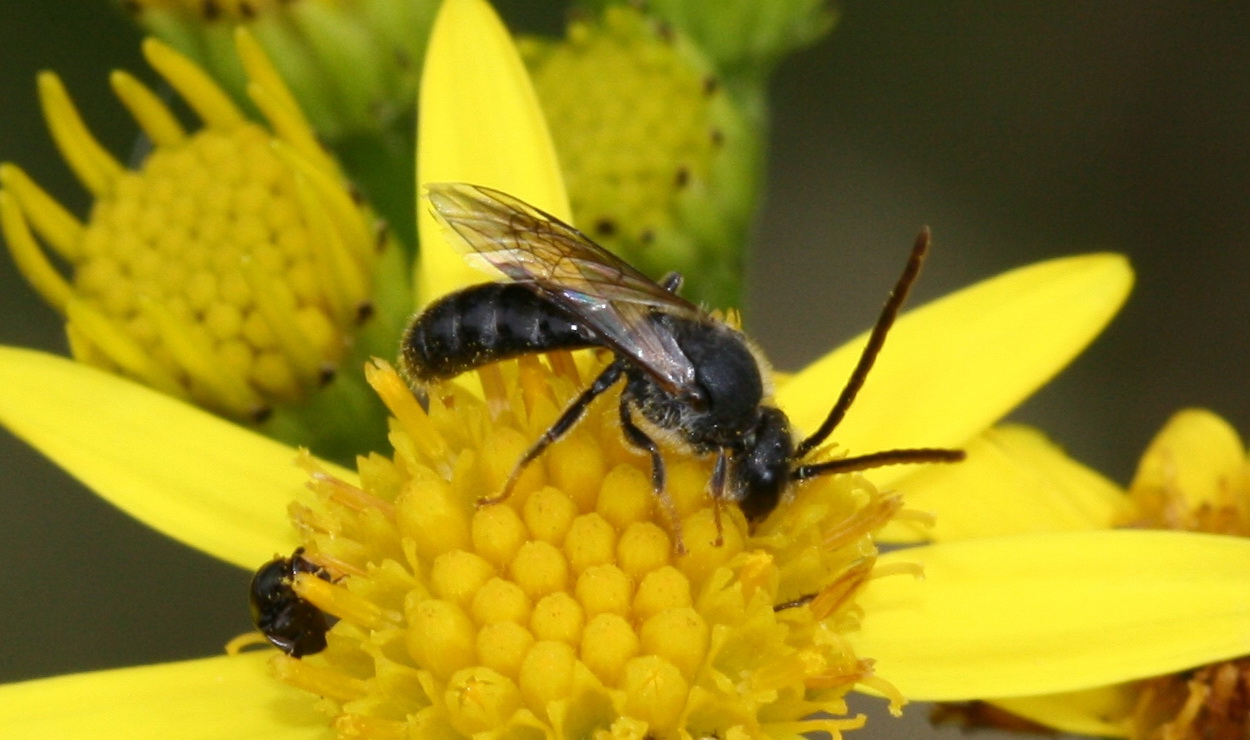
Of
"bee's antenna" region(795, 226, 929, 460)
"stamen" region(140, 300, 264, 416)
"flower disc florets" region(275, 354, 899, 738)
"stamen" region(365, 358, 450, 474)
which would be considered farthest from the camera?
"stamen" region(140, 300, 264, 416)

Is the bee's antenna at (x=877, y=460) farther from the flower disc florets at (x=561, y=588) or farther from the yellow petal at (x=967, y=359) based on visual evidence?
the yellow petal at (x=967, y=359)

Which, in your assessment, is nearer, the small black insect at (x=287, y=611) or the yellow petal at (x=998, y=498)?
the small black insect at (x=287, y=611)

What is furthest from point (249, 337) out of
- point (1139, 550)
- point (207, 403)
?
point (1139, 550)

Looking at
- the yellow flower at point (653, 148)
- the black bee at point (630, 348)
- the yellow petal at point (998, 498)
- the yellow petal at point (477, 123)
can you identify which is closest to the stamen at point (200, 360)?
the yellow petal at point (477, 123)

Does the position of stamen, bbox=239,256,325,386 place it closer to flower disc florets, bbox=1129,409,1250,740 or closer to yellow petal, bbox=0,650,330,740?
yellow petal, bbox=0,650,330,740

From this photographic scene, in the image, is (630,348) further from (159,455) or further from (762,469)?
(159,455)

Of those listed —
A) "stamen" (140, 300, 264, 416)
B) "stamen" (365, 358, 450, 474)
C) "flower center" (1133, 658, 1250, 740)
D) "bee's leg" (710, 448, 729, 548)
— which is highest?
"stamen" (140, 300, 264, 416)

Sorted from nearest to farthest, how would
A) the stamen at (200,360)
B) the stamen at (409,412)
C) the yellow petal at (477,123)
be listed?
1. the stamen at (409,412)
2. the stamen at (200,360)
3. the yellow petal at (477,123)

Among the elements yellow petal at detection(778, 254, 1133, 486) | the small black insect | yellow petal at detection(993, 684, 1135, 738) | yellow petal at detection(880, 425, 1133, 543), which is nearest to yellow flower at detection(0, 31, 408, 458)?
the small black insect
